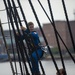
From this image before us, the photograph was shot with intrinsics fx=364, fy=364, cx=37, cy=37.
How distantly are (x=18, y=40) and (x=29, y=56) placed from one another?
0.37 meters

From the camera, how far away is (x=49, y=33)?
2438 cm

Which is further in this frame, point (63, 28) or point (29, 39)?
point (63, 28)

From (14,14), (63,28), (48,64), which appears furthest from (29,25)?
(63,28)

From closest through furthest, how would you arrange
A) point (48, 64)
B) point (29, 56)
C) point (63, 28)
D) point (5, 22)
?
point (29, 56) → point (5, 22) → point (48, 64) → point (63, 28)

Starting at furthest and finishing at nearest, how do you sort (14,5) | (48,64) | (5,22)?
1. (48,64)
2. (5,22)
3. (14,5)

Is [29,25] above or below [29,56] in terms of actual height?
above

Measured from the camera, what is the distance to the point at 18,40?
390cm

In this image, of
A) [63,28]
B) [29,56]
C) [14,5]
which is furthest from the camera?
[63,28]

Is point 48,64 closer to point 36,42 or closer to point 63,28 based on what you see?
point 63,28

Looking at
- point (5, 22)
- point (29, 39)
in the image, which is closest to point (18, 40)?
point (29, 39)

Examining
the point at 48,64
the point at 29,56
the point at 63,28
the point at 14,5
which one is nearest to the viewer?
the point at 14,5

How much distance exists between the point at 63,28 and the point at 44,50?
19.8 meters

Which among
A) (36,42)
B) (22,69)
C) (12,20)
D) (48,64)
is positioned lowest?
(48,64)

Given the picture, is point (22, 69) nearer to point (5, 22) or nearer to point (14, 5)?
point (5, 22)
